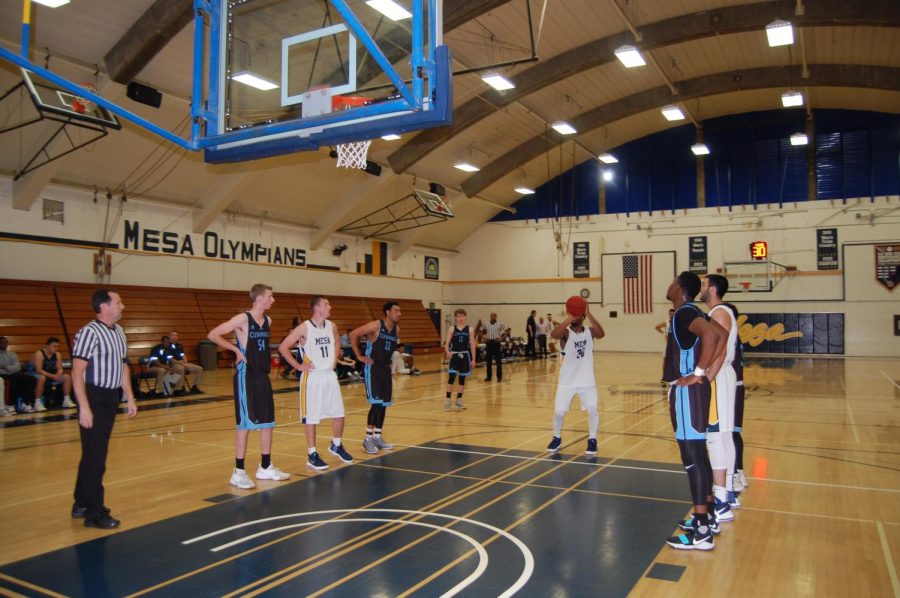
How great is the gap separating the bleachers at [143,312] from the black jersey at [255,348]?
6766mm

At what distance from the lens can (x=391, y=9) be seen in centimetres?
626

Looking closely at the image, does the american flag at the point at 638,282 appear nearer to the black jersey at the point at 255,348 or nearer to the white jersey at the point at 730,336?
the white jersey at the point at 730,336

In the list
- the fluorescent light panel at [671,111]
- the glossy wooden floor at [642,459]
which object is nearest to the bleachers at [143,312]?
the glossy wooden floor at [642,459]

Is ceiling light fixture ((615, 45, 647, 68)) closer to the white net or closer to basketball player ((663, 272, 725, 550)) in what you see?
the white net

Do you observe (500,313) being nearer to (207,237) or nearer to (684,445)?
(207,237)

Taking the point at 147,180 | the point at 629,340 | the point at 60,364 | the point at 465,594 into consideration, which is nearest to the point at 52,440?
the point at 60,364

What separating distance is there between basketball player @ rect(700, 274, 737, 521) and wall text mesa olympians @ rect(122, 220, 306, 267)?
688 inches

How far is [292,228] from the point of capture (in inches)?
939

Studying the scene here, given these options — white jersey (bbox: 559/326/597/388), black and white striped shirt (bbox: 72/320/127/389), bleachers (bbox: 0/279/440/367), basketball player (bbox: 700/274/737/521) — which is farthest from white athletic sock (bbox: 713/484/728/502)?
bleachers (bbox: 0/279/440/367)

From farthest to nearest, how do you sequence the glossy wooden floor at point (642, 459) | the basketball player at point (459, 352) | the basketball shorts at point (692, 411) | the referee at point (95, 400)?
the basketball player at point (459, 352) → the referee at point (95, 400) → the basketball shorts at point (692, 411) → the glossy wooden floor at point (642, 459)

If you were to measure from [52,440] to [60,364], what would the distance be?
4.08m

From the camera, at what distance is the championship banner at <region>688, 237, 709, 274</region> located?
2665 centimetres

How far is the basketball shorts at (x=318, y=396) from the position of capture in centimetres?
676

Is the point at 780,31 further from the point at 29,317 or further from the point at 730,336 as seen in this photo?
the point at 29,317
